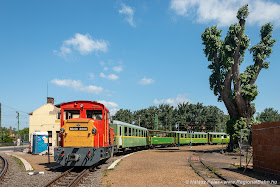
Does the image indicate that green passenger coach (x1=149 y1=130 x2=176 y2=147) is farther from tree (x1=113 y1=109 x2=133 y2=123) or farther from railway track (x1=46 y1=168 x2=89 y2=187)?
tree (x1=113 y1=109 x2=133 y2=123)

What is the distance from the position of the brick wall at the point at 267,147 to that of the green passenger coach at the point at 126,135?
10.2 metres

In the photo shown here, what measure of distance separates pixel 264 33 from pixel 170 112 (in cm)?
6436

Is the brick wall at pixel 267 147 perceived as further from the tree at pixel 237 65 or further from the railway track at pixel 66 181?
the tree at pixel 237 65

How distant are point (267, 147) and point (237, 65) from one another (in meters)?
20.8

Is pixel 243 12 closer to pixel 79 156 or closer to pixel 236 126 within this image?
pixel 236 126

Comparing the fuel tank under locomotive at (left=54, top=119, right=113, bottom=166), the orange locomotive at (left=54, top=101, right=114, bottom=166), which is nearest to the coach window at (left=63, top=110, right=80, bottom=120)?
the orange locomotive at (left=54, top=101, right=114, bottom=166)

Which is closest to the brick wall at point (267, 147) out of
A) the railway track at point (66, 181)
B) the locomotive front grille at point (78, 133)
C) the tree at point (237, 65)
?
the locomotive front grille at point (78, 133)

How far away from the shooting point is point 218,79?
33.6 metres

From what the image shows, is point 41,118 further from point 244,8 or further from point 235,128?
Result: point 244,8

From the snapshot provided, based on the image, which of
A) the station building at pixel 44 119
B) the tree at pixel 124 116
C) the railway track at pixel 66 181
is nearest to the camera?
the railway track at pixel 66 181

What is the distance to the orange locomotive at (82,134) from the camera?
13.2 metres

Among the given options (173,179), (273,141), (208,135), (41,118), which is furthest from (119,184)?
(208,135)

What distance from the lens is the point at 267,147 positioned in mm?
13438

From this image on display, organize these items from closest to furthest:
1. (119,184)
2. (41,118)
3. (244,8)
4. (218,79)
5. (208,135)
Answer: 1. (119,184)
2. (244,8)
3. (218,79)
4. (41,118)
5. (208,135)
